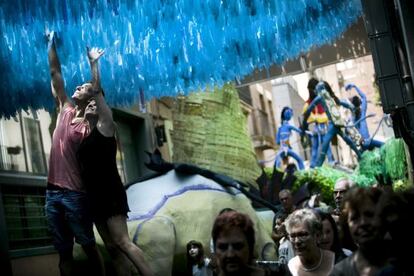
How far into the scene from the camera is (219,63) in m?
7.14

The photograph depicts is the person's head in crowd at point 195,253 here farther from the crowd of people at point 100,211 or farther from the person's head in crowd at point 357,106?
the person's head in crowd at point 357,106

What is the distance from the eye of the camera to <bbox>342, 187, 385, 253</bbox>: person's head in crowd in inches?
111

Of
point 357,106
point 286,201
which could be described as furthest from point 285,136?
point 286,201

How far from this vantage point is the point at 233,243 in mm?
3008

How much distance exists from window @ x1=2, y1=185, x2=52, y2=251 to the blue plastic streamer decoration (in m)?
1.73

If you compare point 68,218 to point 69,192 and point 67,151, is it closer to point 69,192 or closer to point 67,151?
point 69,192

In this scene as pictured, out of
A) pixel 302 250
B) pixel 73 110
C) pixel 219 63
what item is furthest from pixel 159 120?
pixel 302 250

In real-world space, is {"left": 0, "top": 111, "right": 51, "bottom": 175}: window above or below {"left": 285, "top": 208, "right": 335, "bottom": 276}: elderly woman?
above

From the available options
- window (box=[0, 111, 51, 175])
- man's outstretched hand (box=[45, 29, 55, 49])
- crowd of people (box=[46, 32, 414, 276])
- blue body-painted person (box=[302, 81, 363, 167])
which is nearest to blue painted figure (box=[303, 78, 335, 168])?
blue body-painted person (box=[302, 81, 363, 167])

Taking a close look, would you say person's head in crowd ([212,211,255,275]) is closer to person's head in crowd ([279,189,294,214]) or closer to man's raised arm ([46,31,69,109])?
man's raised arm ([46,31,69,109])

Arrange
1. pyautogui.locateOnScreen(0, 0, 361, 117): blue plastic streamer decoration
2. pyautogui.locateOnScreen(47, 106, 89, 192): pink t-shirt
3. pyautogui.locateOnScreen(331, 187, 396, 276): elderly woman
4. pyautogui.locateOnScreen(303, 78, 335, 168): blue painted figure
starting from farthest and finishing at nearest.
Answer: pyautogui.locateOnScreen(303, 78, 335, 168): blue painted figure < pyautogui.locateOnScreen(0, 0, 361, 117): blue plastic streamer decoration < pyautogui.locateOnScreen(47, 106, 89, 192): pink t-shirt < pyautogui.locateOnScreen(331, 187, 396, 276): elderly woman

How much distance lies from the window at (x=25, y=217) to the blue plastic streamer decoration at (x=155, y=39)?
173 cm

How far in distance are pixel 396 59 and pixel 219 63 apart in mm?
2199

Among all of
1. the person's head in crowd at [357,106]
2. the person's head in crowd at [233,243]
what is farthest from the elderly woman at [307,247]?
the person's head in crowd at [357,106]
